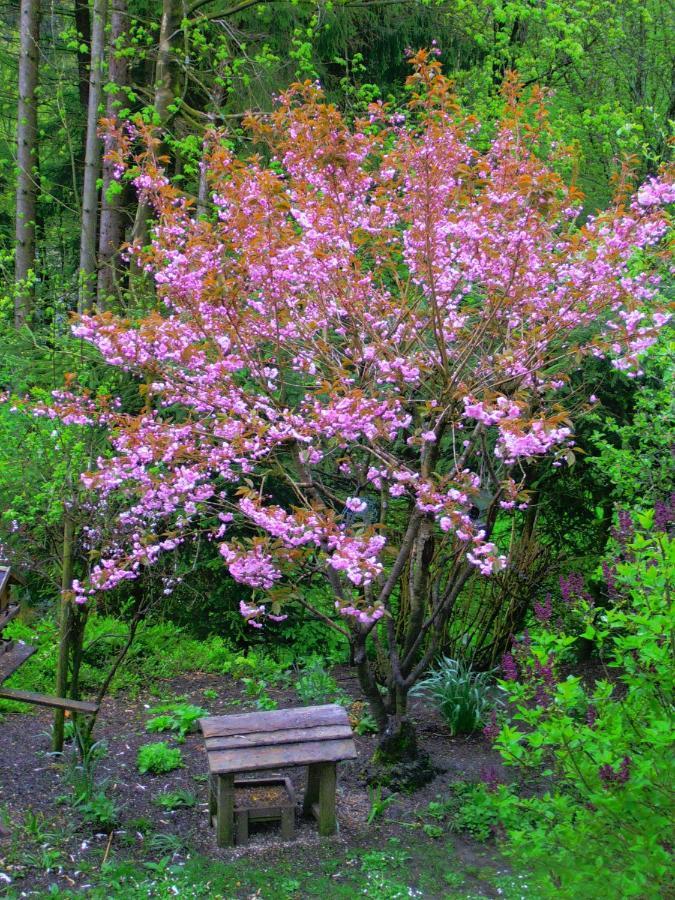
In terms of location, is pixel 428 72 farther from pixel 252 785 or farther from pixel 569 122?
pixel 569 122

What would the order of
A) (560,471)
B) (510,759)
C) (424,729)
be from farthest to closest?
(560,471) → (424,729) → (510,759)

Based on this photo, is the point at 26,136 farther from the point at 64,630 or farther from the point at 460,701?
the point at 460,701

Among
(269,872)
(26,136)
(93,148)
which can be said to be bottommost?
(269,872)

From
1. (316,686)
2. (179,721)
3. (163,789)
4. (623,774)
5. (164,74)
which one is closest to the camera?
(623,774)

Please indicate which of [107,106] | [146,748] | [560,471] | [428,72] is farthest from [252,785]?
[107,106]

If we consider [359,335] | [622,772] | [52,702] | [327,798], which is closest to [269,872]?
[327,798]

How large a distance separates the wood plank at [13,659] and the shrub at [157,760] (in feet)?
3.19

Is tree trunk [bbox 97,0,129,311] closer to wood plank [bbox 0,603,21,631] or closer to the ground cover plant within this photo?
the ground cover plant

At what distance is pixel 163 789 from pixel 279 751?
828mm

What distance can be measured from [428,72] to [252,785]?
137 inches

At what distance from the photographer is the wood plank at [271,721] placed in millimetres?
3951

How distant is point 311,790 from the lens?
4.09m

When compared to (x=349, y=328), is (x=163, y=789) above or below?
below

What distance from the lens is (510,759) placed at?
2705mm
